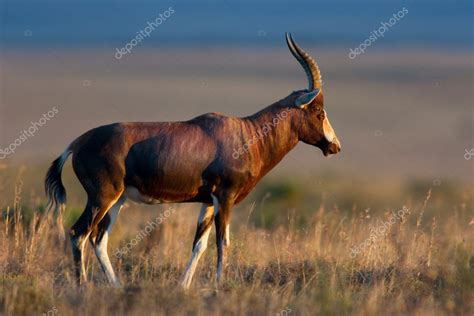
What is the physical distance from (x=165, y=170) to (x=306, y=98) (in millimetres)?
2061

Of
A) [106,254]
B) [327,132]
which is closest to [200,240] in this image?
[106,254]

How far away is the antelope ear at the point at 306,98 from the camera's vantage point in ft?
53.1

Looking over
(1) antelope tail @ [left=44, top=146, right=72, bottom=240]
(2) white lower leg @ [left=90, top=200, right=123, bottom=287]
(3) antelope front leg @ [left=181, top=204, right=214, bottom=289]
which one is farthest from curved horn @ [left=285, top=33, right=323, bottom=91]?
(1) antelope tail @ [left=44, top=146, right=72, bottom=240]

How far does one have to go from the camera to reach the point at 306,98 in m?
16.2

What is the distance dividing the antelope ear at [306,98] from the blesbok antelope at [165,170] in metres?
0.01

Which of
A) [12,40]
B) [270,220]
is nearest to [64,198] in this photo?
[270,220]

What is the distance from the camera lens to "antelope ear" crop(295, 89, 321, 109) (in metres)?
16.2

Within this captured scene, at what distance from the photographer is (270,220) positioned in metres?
28.1
